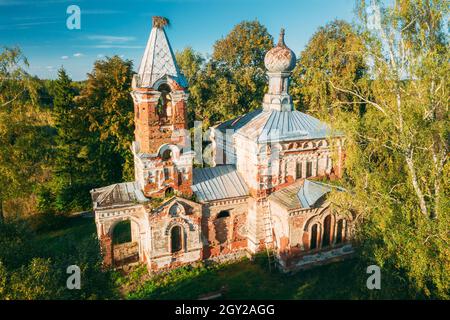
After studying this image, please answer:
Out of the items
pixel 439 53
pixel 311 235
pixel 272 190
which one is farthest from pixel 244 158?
pixel 439 53

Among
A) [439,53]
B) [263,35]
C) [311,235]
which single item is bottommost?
[311,235]

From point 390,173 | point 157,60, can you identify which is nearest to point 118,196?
point 157,60

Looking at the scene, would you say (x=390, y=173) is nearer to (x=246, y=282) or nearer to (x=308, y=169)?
(x=308, y=169)

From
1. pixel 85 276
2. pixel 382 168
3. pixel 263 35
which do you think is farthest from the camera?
pixel 263 35
